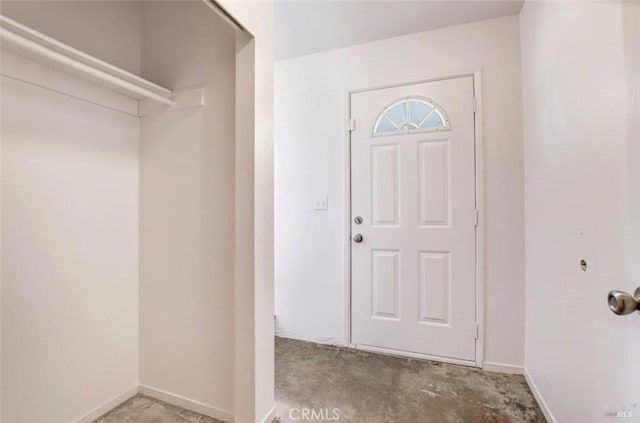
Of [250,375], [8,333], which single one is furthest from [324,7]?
[8,333]

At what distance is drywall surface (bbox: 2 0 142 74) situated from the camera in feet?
4.30

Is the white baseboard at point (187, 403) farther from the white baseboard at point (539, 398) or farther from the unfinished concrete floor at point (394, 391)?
the white baseboard at point (539, 398)

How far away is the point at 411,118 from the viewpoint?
2152 mm

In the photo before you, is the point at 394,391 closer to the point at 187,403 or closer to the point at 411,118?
the point at 187,403

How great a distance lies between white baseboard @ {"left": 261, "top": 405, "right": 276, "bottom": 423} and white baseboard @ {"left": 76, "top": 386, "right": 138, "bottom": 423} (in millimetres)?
913

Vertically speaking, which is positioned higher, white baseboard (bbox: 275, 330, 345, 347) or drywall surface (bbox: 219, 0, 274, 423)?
drywall surface (bbox: 219, 0, 274, 423)

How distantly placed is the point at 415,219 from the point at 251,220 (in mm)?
1322

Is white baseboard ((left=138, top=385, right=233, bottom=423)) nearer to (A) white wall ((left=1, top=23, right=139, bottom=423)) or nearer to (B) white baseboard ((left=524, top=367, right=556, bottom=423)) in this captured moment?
(A) white wall ((left=1, top=23, right=139, bottom=423))

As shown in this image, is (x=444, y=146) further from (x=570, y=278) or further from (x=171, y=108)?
(x=171, y=108)

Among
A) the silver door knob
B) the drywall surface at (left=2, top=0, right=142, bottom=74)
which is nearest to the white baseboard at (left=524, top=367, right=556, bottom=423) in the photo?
the silver door knob

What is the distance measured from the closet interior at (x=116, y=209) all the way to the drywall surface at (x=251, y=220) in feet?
0.48

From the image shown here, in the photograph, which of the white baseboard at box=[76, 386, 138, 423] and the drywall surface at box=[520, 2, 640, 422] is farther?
the white baseboard at box=[76, 386, 138, 423]

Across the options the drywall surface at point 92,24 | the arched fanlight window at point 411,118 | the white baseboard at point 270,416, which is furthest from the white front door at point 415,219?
the drywall surface at point 92,24

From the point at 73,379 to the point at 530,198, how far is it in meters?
2.83
